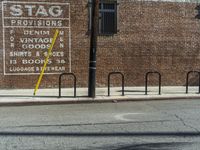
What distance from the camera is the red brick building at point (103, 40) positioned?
18.0m

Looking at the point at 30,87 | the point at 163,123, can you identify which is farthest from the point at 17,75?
the point at 163,123

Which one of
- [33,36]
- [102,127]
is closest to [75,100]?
[33,36]

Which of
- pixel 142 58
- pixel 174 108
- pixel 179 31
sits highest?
pixel 179 31

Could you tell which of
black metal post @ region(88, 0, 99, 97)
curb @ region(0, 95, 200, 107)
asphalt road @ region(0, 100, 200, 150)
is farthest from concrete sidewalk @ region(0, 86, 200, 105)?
asphalt road @ region(0, 100, 200, 150)

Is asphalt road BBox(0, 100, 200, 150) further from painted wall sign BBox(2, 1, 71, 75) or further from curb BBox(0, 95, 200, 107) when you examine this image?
painted wall sign BBox(2, 1, 71, 75)

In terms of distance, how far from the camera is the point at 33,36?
18.1 meters

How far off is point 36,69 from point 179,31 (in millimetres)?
7080

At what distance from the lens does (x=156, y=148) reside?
8.05 meters

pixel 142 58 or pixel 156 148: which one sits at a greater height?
pixel 142 58

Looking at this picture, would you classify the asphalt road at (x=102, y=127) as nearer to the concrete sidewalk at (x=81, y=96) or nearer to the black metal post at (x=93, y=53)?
the concrete sidewalk at (x=81, y=96)

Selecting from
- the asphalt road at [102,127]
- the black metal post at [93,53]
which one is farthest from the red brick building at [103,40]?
the asphalt road at [102,127]

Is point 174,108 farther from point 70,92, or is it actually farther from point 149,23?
point 149,23

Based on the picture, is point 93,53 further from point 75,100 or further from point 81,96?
point 75,100

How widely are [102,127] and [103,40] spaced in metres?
→ 9.38
